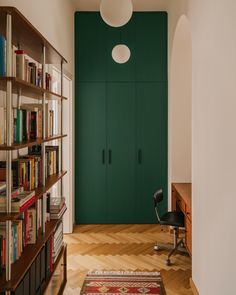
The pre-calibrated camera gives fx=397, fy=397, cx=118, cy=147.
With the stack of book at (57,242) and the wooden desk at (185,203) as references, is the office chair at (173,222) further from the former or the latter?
the stack of book at (57,242)

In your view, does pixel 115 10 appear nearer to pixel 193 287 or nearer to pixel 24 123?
pixel 24 123

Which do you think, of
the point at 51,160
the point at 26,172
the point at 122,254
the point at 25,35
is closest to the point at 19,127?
the point at 26,172

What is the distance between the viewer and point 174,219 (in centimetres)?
470

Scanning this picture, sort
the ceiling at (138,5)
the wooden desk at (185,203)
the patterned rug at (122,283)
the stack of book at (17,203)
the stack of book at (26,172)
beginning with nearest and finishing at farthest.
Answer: the stack of book at (17,203) → the stack of book at (26,172) → the patterned rug at (122,283) → the wooden desk at (185,203) → the ceiling at (138,5)

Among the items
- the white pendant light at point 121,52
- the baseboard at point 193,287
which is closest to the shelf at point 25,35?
the white pendant light at point 121,52

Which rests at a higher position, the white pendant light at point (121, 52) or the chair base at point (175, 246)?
the white pendant light at point (121, 52)

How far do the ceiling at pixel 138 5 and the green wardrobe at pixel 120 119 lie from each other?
0.48 ft

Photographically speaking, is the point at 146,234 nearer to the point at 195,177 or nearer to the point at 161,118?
the point at 161,118

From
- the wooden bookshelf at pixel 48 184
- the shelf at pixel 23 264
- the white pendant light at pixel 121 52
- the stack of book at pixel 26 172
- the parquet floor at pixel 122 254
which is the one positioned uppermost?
the white pendant light at pixel 121 52

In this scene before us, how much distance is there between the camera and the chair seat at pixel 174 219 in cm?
459

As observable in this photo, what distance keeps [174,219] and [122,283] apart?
1.06 meters

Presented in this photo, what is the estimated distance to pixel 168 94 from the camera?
20.4 feet

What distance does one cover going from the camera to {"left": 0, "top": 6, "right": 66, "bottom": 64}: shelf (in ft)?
Result: 7.03

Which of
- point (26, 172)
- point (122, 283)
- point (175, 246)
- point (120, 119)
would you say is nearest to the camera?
point (26, 172)
